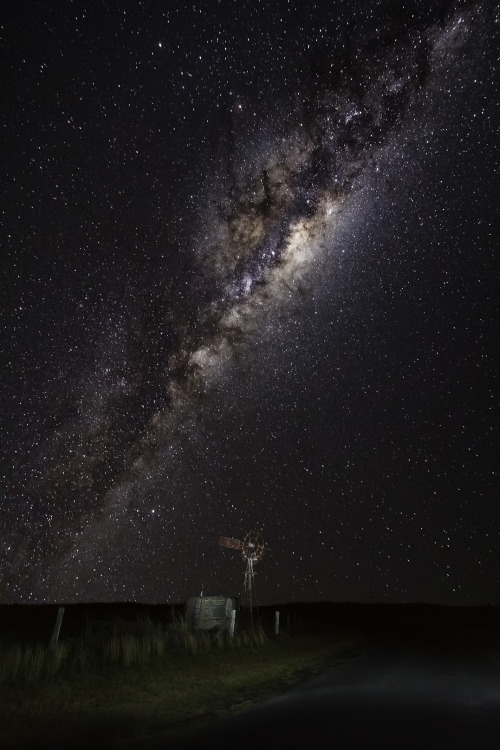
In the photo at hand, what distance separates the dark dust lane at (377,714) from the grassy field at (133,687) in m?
0.62

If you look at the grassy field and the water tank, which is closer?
the grassy field

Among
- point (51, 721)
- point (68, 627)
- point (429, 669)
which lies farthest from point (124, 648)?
point (68, 627)

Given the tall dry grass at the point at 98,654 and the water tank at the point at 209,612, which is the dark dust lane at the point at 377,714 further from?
the water tank at the point at 209,612

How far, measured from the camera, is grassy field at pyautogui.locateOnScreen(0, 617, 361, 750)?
6816mm

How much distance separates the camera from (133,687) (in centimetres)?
948

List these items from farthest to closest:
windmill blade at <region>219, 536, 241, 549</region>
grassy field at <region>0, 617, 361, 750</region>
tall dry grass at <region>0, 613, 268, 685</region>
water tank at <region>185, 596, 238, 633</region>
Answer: windmill blade at <region>219, 536, 241, 549</region> → water tank at <region>185, 596, 238, 633</region> → tall dry grass at <region>0, 613, 268, 685</region> → grassy field at <region>0, 617, 361, 750</region>

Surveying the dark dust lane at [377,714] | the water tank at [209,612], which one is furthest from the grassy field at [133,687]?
the water tank at [209,612]

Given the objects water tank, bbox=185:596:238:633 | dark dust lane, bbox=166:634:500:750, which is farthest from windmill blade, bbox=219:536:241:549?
dark dust lane, bbox=166:634:500:750

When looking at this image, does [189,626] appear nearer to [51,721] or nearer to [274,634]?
[274,634]

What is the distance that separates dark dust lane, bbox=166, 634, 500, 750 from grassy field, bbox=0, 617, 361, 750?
62 cm

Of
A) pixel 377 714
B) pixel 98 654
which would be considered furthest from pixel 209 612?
pixel 377 714

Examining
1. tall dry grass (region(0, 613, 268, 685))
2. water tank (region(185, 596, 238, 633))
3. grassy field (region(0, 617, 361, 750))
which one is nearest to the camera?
grassy field (region(0, 617, 361, 750))

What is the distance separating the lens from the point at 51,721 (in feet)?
23.7

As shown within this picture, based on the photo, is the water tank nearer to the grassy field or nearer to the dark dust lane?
the grassy field
